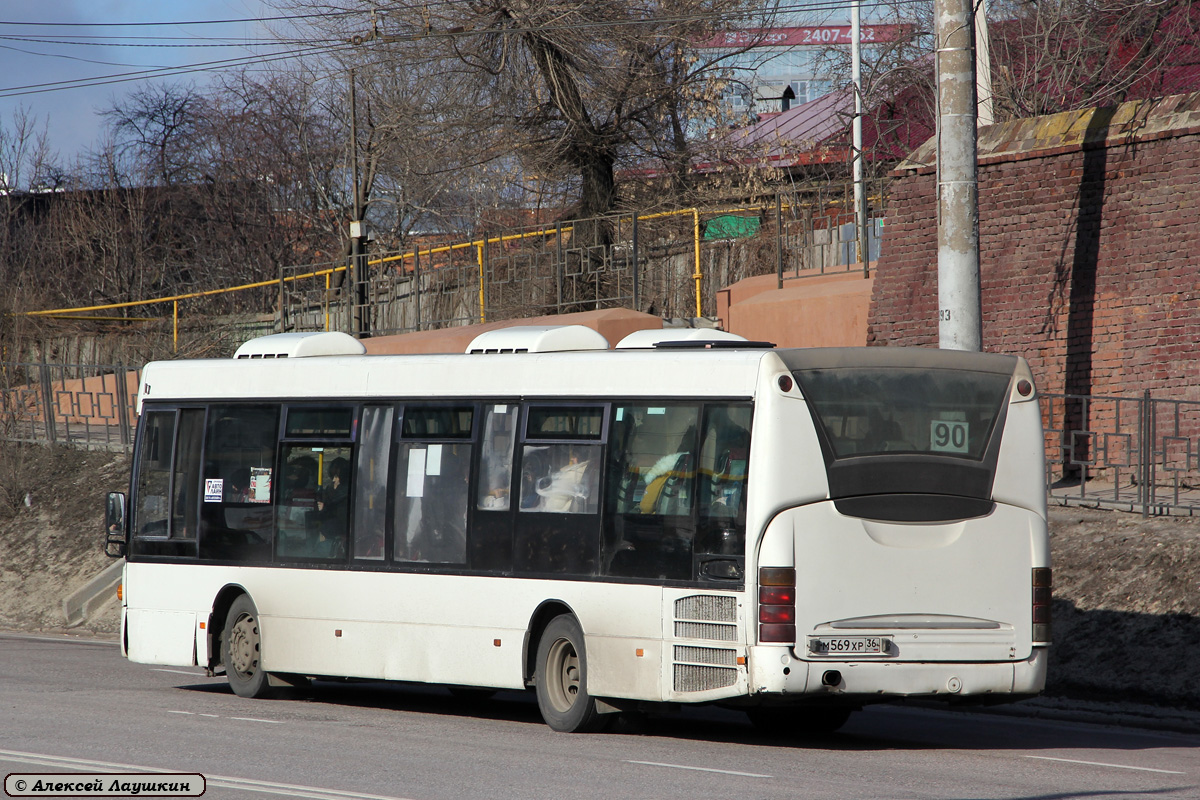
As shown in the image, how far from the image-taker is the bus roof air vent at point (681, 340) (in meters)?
10.8

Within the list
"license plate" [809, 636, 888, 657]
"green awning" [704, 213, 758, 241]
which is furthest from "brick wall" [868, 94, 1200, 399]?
"license plate" [809, 636, 888, 657]

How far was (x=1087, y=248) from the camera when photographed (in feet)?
55.2

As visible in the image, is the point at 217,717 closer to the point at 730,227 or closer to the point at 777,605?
the point at 777,605

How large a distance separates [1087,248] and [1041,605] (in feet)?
26.1

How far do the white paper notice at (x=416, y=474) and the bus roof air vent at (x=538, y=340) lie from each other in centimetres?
91

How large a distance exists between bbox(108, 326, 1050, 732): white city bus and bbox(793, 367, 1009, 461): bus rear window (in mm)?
15

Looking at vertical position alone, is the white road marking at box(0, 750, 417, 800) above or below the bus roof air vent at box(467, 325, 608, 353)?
below

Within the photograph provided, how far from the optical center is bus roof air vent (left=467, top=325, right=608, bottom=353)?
11.6 m

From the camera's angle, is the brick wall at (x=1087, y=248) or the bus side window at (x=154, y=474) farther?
the brick wall at (x=1087, y=248)

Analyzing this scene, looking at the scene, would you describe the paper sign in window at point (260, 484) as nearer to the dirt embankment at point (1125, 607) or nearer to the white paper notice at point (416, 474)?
the white paper notice at point (416, 474)

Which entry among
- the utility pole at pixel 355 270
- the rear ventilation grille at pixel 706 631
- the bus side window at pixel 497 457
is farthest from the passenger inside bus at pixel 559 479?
the utility pole at pixel 355 270

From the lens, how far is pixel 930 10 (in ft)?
115

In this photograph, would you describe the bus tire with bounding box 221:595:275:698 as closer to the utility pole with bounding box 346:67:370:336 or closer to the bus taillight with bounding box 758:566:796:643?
the bus taillight with bounding box 758:566:796:643

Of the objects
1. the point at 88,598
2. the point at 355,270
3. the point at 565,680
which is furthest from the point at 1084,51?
the point at 88,598
